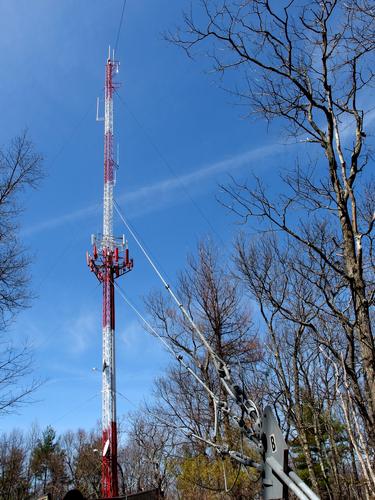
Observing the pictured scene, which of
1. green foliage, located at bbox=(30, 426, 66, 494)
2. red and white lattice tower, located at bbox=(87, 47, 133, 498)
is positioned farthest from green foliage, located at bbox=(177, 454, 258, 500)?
green foliage, located at bbox=(30, 426, 66, 494)

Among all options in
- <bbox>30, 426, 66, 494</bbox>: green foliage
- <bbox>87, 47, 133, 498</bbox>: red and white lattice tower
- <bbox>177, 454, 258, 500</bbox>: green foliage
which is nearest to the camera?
<bbox>177, 454, 258, 500</bbox>: green foliage

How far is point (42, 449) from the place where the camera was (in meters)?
49.4

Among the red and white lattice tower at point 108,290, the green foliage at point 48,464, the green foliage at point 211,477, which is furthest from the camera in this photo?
the green foliage at point 48,464

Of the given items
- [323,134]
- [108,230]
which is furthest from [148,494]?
[108,230]

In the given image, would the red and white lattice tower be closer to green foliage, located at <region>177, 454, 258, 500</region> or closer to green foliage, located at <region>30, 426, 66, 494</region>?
green foliage, located at <region>177, 454, 258, 500</region>

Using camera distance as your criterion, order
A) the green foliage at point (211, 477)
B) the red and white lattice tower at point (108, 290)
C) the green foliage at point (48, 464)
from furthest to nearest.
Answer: the green foliage at point (48, 464) < the red and white lattice tower at point (108, 290) < the green foliage at point (211, 477)

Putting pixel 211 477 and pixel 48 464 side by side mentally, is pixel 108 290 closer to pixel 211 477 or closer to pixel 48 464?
pixel 211 477

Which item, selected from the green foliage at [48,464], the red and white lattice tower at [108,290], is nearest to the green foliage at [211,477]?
the red and white lattice tower at [108,290]

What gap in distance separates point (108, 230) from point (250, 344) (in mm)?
10146

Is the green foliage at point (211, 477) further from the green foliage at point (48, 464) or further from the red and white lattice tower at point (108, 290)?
the green foliage at point (48, 464)

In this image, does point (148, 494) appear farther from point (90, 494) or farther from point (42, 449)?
point (42, 449)

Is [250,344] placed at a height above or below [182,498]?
above

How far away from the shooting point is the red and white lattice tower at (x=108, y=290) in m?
22.3

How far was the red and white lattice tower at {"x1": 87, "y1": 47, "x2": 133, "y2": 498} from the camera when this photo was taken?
22.3 m
